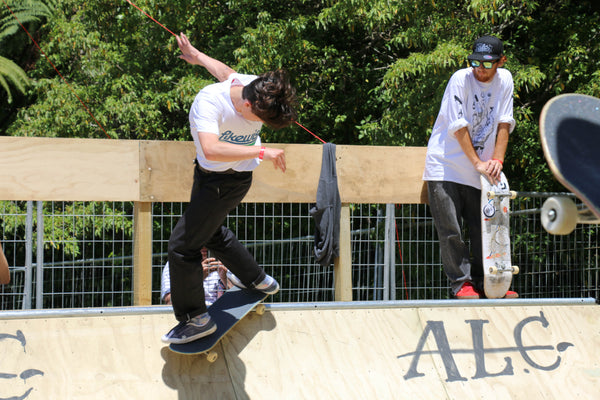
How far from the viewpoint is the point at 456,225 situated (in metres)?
4.63

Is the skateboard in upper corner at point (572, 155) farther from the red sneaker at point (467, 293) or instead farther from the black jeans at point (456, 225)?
the red sneaker at point (467, 293)

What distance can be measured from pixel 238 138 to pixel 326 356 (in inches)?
58.9

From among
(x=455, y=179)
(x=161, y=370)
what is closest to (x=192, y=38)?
(x=455, y=179)

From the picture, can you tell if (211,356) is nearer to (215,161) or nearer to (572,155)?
(215,161)

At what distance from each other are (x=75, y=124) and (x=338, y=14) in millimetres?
3985

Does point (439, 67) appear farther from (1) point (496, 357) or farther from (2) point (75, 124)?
(2) point (75, 124)

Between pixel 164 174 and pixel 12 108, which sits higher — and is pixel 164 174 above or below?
below

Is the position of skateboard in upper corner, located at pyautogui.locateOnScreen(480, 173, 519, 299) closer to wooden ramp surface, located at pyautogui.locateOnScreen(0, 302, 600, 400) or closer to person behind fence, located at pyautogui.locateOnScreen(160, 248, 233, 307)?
wooden ramp surface, located at pyautogui.locateOnScreen(0, 302, 600, 400)

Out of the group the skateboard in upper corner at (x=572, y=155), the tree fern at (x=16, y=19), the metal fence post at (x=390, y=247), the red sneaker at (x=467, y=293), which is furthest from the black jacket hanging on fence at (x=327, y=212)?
the tree fern at (x=16, y=19)

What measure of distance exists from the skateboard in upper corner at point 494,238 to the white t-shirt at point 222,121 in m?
1.86

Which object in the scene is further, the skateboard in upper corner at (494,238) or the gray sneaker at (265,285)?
the skateboard in upper corner at (494,238)

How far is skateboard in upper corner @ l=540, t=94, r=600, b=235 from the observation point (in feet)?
7.87

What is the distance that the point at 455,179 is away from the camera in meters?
4.65

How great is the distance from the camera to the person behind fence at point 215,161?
334 centimetres
